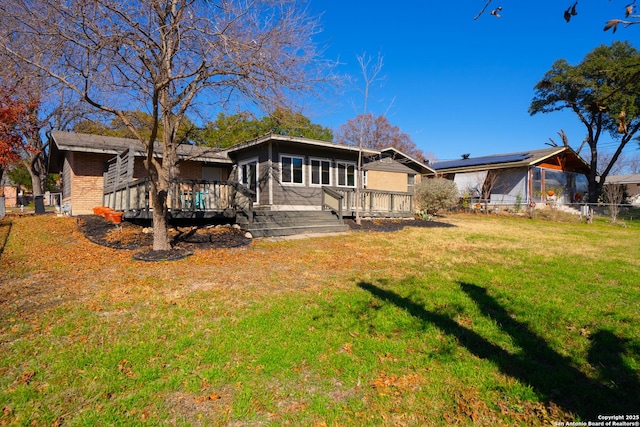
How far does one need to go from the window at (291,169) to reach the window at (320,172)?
0.69m

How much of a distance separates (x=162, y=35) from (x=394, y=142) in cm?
3902

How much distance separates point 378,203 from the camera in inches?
625

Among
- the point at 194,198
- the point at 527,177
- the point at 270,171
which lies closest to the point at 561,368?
the point at 194,198

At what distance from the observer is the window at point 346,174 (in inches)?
658

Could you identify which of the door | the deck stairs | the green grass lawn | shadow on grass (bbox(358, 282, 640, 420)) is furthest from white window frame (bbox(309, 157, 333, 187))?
shadow on grass (bbox(358, 282, 640, 420))

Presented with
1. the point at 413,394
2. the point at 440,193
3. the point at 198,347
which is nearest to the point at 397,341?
the point at 413,394

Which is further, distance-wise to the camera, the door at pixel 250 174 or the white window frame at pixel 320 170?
the white window frame at pixel 320 170

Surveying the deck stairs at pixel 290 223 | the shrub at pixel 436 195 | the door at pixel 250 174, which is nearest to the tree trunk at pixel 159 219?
the deck stairs at pixel 290 223

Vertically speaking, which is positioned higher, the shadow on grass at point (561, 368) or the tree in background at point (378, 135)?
the tree in background at point (378, 135)

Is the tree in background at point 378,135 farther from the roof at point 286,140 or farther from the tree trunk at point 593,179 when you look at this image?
the roof at point 286,140

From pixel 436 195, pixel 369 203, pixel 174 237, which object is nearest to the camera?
pixel 174 237

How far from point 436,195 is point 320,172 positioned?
7.10 meters

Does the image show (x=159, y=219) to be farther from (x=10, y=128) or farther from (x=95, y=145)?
(x=10, y=128)

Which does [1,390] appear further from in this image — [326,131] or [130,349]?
[326,131]
